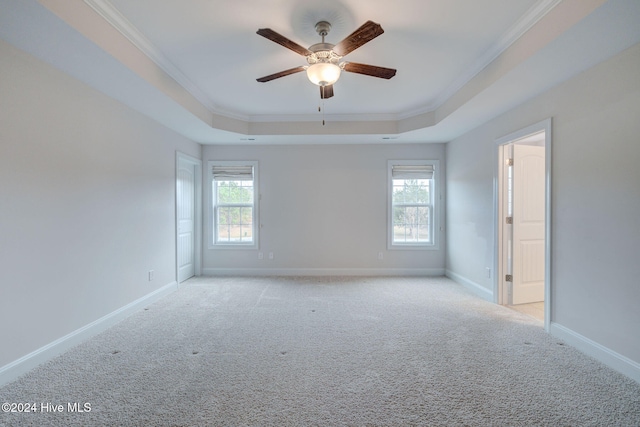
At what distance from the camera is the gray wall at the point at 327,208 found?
5.02 metres

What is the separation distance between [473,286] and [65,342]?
15.4 ft

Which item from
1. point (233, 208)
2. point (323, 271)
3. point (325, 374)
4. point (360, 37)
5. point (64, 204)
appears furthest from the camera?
point (233, 208)

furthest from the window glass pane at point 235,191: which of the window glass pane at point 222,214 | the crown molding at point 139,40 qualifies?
the crown molding at point 139,40

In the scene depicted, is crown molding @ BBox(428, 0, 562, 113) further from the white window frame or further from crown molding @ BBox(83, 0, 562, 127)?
the white window frame

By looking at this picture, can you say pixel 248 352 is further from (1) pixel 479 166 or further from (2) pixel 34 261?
(1) pixel 479 166

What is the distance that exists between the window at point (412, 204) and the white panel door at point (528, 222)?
5.07ft

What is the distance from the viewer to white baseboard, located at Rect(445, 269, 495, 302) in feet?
12.3

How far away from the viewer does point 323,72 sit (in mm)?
2238

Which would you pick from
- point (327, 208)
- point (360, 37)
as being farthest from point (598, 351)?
A: point (327, 208)

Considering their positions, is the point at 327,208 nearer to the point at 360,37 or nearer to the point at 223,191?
the point at 223,191

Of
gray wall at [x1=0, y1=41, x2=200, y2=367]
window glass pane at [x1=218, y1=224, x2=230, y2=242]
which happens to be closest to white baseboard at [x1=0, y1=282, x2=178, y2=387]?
gray wall at [x1=0, y1=41, x2=200, y2=367]

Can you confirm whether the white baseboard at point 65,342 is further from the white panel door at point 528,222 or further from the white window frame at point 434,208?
the white panel door at point 528,222

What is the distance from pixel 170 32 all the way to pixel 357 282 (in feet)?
12.8

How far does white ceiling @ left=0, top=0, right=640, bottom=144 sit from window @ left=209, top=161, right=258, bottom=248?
1.39m
